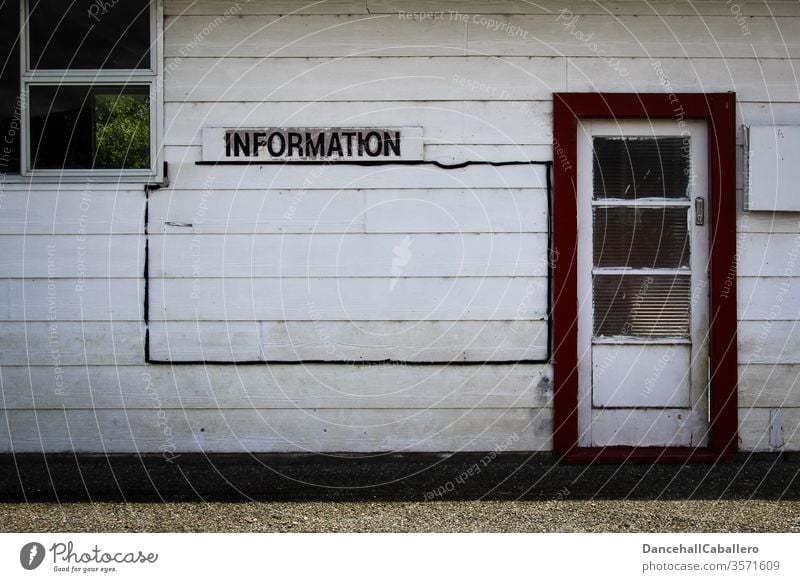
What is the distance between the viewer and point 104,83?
5.88m

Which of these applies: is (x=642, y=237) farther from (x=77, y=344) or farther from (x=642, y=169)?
(x=77, y=344)

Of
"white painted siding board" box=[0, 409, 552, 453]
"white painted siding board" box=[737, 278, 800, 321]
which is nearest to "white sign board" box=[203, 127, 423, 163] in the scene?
"white painted siding board" box=[0, 409, 552, 453]

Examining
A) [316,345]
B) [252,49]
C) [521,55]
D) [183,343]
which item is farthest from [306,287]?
[521,55]

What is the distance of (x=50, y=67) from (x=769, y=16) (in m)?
4.13

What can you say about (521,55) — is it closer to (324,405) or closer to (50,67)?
(324,405)

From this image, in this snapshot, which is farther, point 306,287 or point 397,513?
point 306,287

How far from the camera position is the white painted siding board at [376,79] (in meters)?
5.82

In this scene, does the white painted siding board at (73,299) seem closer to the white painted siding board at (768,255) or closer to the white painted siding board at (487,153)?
the white painted siding board at (487,153)

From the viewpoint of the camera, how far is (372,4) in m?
5.83

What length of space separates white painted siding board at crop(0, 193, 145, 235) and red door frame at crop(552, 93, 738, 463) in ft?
7.94

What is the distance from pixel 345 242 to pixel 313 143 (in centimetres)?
59

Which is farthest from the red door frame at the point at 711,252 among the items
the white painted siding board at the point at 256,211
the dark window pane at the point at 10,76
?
the dark window pane at the point at 10,76

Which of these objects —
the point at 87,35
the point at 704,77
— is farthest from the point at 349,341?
the point at 704,77

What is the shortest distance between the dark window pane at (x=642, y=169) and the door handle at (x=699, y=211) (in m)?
0.08
